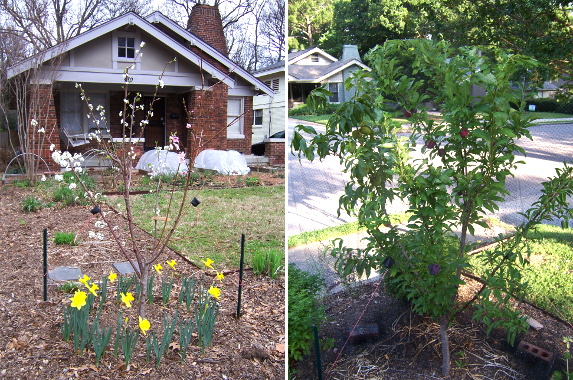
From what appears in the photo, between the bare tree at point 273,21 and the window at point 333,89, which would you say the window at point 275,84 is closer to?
the bare tree at point 273,21

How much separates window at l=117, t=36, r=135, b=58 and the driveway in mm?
9367

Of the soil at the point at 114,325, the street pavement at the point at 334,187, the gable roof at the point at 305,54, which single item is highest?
the gable roof at the point at 305,54

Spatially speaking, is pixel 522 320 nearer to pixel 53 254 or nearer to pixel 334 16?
pixel 334 16

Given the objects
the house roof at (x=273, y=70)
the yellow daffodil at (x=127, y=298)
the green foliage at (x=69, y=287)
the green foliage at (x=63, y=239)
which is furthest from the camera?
the house roof at (x=273, y=70)

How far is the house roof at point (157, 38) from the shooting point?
1082 cm

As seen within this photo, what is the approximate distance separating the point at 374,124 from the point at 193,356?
1.64m

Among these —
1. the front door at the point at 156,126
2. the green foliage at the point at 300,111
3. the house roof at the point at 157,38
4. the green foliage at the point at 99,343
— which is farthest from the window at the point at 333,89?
the front door at the point at 156,126

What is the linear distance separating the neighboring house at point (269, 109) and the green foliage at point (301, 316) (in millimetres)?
14589

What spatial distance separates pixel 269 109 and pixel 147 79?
22.0 feet

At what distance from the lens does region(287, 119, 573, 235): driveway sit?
3410 mm

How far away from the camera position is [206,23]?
52.5 ft

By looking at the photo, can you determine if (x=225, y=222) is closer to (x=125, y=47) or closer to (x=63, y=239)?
(x=63, y=239)

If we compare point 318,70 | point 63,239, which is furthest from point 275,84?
point 318,70

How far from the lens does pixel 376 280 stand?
362 centimetres
